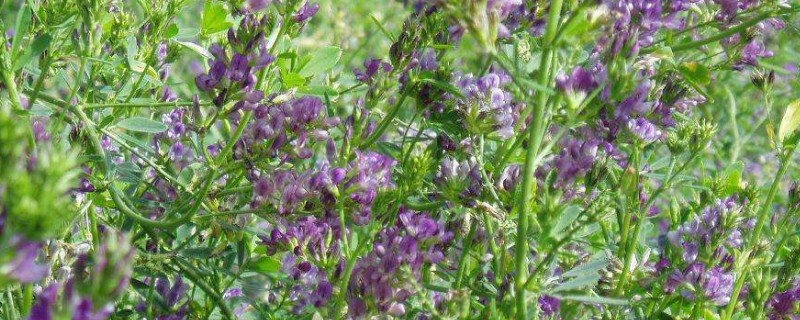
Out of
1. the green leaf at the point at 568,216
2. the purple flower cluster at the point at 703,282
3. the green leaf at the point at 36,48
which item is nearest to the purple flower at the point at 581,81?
the green leaf at the point at 568,216

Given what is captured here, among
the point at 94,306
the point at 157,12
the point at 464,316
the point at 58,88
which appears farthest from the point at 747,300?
the point at 58,88

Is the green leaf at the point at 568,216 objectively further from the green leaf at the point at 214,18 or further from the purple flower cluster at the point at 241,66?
the green leaf at the point at 214,18

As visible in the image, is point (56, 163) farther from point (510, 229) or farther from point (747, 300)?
point (747, 300)

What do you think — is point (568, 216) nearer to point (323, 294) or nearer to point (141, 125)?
point (323, 294)

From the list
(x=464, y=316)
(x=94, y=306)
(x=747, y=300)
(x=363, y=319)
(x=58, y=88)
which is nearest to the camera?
(x=94, y=306)

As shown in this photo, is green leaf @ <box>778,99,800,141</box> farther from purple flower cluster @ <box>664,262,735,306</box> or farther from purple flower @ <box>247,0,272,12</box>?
purple flower @ <box>247,0,272,12</box>

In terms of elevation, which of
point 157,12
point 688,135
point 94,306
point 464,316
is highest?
point 157,12

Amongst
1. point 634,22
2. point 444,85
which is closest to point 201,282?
point 444,85
